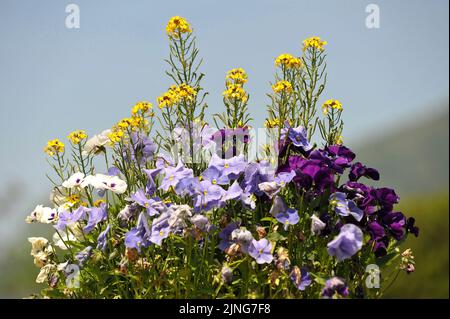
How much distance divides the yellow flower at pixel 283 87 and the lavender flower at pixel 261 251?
3.07 ft

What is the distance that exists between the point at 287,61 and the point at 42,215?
5.92ft

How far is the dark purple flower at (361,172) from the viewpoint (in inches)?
145

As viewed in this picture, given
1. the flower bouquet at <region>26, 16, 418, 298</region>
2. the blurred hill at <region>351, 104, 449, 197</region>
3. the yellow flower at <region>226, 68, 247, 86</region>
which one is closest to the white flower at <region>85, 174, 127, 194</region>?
the flower bouquet at <region>26, 16, 418, 298</region>

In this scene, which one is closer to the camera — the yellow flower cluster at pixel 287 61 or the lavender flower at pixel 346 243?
the lavender flower at pixel 346 243

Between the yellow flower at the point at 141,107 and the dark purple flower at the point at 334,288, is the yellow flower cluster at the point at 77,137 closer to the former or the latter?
the yellow flower at the point at 141,107

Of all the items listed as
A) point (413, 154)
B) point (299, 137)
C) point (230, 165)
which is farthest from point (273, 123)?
point (413, 154)

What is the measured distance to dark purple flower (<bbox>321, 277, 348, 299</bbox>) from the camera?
2.91 metres

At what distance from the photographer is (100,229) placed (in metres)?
3.74

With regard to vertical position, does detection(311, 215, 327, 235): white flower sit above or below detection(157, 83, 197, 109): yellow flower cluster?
below

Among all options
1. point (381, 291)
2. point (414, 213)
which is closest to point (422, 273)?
point (414, 213)

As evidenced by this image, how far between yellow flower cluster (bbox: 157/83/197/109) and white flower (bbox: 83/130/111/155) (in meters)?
0.47

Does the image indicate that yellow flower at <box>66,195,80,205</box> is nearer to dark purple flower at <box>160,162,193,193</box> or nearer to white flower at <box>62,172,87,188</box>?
white flower at <box>62,172,87,188</box>

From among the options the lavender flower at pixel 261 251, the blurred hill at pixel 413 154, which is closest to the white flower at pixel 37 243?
the lavender flower at pixel 261 251

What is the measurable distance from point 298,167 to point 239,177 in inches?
15.0
